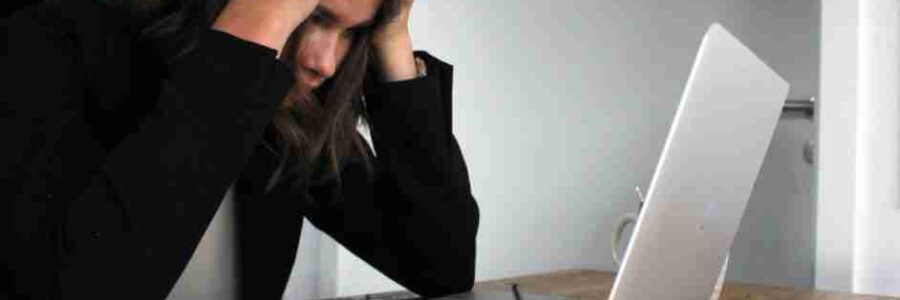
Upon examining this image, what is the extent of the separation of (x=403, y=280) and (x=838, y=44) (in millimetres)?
1084

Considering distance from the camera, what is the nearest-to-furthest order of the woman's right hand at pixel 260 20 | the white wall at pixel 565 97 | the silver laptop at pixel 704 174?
the silver laptop at pixel 704 174, the woman's right hand at pixel 260 20, the white wall at pixel 565 97

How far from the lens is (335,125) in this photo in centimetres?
106

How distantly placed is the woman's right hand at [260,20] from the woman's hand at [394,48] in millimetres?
239

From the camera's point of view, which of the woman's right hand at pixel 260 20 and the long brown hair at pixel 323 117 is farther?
the long brown hair at pixel 323 117

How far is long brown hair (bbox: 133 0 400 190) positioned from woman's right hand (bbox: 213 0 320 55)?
10cm

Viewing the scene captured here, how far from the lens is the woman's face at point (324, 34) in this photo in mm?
903

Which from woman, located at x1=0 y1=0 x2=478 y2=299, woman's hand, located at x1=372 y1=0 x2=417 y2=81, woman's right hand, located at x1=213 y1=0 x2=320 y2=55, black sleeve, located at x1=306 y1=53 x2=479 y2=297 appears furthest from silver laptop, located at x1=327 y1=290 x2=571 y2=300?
woman's right hand, located at x1=213 y1=0 x2=320 y2=55

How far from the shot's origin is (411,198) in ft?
3.74

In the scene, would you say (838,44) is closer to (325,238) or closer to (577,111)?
(577,111)

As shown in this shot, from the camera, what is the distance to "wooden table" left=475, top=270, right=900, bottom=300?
1259mm

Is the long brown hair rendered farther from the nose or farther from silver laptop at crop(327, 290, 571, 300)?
silver laptop at crop(327, 290, 571, 300)

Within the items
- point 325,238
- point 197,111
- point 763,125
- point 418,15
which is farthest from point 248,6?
point 418,15

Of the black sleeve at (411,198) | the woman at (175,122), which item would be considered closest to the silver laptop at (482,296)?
the black sleeve at (411,198)

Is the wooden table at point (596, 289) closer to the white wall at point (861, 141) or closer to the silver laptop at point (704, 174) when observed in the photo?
the silver laptop at point (704, 174)
